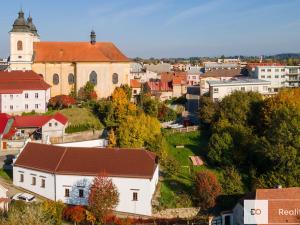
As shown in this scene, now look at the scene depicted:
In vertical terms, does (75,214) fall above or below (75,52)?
below

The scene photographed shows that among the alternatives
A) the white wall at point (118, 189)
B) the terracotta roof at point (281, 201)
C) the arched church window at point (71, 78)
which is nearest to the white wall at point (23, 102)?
the arched church window at point (71, 78)

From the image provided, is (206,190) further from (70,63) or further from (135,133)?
(70,63)

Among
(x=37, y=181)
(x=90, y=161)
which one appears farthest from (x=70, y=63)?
(x=90, y=161)

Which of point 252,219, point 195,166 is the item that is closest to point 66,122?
point 195,166

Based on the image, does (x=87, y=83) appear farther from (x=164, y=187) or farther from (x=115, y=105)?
(x=164, y=187)

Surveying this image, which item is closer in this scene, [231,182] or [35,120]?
[231,182]

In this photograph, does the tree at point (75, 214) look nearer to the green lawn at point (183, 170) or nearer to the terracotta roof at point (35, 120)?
the green lawn at point (183, 170)
